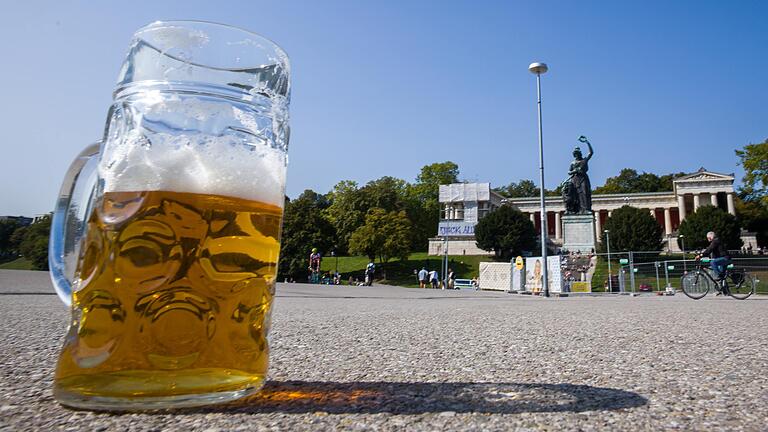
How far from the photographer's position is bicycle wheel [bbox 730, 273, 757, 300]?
11800 millimetres

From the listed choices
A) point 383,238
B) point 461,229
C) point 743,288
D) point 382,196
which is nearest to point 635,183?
point 461,229

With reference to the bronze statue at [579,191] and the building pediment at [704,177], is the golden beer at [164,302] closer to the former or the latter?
the bronze statue at [579,191]

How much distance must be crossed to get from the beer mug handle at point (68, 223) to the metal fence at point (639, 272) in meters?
19.2

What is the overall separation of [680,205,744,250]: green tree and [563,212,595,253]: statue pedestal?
31.2 m

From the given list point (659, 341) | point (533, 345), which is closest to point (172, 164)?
point (533, 345)

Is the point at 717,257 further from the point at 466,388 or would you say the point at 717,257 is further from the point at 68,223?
the point at 68,223

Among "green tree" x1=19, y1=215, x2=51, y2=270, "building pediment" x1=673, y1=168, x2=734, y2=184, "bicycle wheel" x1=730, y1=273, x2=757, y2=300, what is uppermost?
"building pediment" x1=673, y1=168, x2=734, y2=184

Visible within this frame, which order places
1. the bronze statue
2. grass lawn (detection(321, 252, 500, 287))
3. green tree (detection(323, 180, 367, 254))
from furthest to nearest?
green tree (detection(323, 180, 367, 254)) < grass lawn (detection(321, 252, 500, 287)) < the bronze statue

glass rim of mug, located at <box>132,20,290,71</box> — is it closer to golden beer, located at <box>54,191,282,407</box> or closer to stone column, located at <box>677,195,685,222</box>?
golden beer, located at <box>54,191,282,407</box>

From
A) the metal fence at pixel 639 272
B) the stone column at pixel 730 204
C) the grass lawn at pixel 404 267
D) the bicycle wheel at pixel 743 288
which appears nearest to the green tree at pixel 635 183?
the stone column at pixel 730 204

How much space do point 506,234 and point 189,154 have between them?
55972mm

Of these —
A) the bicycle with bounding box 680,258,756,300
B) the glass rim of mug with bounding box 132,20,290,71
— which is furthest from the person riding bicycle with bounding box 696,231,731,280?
the glass rim of mug with bounding box 132,20,290,71

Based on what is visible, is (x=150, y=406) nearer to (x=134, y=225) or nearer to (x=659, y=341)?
(x=134, y=225)

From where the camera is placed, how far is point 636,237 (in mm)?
50906
